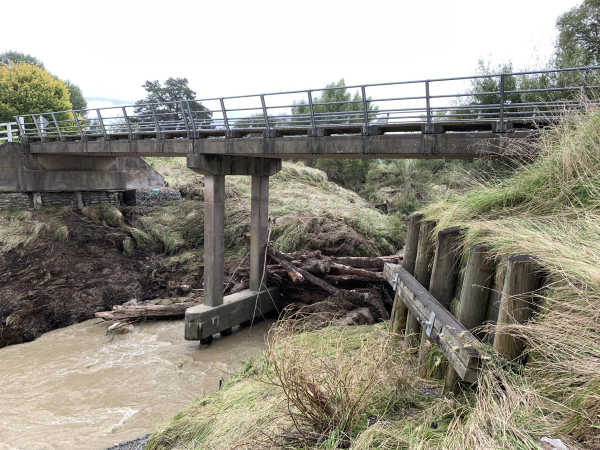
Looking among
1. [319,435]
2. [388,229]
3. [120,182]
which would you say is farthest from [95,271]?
[319,435]

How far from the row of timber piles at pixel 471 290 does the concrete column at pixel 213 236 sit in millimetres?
7706

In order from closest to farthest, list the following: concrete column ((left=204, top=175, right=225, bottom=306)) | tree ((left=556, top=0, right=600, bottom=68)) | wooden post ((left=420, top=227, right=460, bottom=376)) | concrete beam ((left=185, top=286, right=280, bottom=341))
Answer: wooden post ((left=420, top=227, right=460, bottom=376)), concrete beam ((left=185, top=286, right=280, bottom=341)), concrete column ((left=204, top=175, right=225, bottom=306)), tree ((left=556, top=0, right=600, bottom=68))

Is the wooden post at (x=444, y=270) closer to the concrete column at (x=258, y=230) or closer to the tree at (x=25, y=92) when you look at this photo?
the concrete column at (x=258, y=230)

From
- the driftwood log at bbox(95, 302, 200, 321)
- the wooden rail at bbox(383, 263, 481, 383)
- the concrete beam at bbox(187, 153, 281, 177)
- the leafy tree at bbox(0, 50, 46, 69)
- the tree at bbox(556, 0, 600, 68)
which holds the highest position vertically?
the leafy tree at bbox(0, 50, 46, 69)

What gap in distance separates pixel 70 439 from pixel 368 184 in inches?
1081

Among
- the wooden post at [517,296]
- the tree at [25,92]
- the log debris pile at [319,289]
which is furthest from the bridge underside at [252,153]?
the tree at [25,92]

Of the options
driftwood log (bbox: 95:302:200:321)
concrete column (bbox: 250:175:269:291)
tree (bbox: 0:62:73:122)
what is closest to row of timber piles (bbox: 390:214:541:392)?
concrete column (bbox: 250:175:269:291)

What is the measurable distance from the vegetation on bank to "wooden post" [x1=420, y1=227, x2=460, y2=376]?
192 mm

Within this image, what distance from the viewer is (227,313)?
12828 mm

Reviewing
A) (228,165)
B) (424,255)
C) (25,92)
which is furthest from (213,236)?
(25,92)

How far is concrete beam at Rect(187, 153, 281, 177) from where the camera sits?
12141 millimetres

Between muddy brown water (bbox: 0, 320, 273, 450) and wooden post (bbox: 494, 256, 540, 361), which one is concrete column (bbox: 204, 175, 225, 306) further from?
wooden post (bbox: 494, 256, 540, 361)

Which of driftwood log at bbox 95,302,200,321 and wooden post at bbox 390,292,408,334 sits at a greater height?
wooden post at bbox 390,292,408,334

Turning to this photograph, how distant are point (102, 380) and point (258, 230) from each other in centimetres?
609
